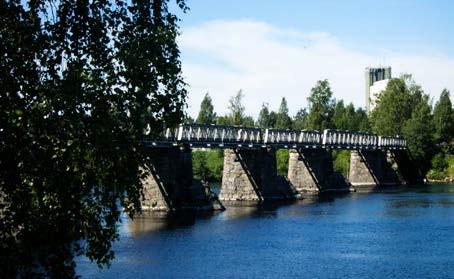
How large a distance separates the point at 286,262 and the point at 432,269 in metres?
5.62

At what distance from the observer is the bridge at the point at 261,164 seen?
48.7 metres

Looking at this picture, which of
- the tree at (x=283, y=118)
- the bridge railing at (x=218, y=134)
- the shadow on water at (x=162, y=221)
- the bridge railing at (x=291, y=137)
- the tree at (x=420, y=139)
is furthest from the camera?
the tree at (x=283, y=118)

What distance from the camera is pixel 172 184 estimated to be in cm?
4844

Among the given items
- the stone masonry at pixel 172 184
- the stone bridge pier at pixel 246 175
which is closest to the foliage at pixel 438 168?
the stone bridge pier at pixel 246 175

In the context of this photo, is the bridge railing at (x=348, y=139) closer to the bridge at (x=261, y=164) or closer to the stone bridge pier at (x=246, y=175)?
the bridge at (x=261, y=164)

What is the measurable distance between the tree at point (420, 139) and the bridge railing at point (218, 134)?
3963 centimetres

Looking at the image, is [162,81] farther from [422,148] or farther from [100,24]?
[422,148]

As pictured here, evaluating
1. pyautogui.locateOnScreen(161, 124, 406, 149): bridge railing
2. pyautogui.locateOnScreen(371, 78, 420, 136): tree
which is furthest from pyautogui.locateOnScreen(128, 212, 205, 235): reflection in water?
pyautogui.locateOnScreen(371, 78, 420, 136): tree

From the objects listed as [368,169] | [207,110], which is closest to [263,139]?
[368,169]

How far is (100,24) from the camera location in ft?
46.3

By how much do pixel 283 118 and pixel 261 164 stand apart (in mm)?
102359

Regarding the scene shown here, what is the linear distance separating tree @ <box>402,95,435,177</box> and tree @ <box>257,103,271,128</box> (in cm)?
6854

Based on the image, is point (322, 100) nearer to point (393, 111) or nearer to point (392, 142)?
point (393, 111)

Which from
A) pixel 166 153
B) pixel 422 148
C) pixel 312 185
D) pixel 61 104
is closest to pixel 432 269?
pixel 61 104
